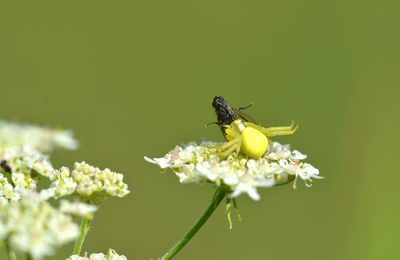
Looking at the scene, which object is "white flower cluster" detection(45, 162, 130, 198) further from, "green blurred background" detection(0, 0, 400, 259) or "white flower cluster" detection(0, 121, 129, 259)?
"green blurred background" detection(0, 0, 400, 259)

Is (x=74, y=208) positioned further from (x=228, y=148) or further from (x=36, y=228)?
(x=228, y=148)

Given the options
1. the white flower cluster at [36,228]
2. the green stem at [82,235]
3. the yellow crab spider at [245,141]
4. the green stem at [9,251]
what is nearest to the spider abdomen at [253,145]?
the yellow crab spider at [245,141]

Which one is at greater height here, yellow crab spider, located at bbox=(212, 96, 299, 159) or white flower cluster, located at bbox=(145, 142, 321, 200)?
yellow crab spider, located at bbox=(212, 96, 299, 159)

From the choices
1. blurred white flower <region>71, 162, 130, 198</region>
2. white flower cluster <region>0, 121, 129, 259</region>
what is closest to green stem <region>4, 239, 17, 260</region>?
white flower cluster <region>0, 121, 129, 259</region>

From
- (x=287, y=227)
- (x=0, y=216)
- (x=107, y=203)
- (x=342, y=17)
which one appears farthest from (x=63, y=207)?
(x=342, y=17)

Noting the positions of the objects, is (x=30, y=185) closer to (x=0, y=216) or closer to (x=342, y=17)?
(x=0, y=216)

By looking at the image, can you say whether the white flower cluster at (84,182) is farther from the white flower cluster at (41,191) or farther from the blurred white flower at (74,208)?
the blurred white flower at (74,208)

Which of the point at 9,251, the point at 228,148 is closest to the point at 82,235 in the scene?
the point at 9,251
